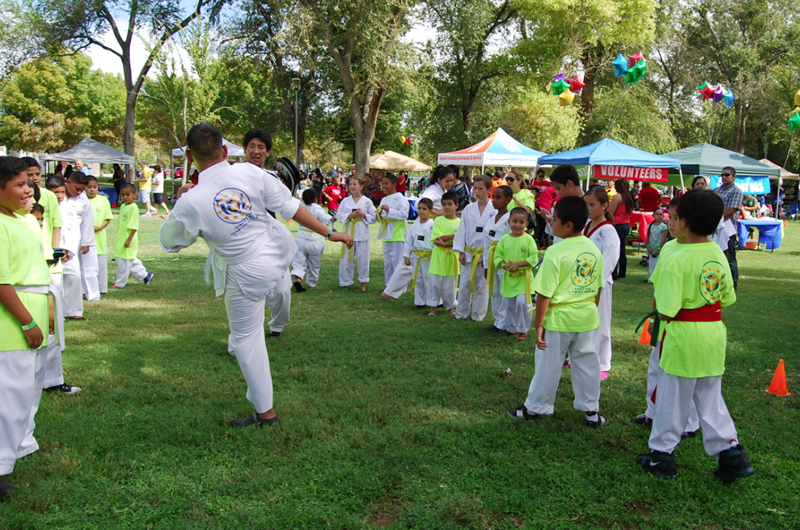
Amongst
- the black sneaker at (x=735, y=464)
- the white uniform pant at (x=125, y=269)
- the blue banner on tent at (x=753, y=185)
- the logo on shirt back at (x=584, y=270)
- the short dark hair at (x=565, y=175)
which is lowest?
the black sneaker at (x=735, y=464)

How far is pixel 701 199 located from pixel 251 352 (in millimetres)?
2979

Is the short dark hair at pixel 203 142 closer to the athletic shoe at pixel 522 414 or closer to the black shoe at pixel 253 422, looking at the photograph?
the black shoe at pixel 253 422

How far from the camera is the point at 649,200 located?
15031 mm

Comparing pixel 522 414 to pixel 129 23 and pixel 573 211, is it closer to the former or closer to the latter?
pixel 573 211

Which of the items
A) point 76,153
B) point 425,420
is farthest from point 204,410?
point 76,153

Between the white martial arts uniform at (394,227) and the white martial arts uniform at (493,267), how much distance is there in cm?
238

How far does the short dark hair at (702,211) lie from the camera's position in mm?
3299

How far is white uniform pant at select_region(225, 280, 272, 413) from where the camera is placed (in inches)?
156

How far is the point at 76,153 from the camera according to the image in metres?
26.8

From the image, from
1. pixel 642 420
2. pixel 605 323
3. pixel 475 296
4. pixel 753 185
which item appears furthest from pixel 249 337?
pixel 753 185

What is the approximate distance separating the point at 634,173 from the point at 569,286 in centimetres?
1411

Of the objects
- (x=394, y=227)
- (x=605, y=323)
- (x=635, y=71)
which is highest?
(x=635, y=71)

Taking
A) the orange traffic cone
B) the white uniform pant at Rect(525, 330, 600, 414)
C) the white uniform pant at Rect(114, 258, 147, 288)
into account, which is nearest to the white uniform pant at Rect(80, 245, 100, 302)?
the white uniform pant at Rect(114, 258, 147, 288)

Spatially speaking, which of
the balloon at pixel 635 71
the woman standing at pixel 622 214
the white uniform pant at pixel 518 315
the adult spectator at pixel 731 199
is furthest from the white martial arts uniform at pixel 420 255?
the balloon at pixel 635 71
